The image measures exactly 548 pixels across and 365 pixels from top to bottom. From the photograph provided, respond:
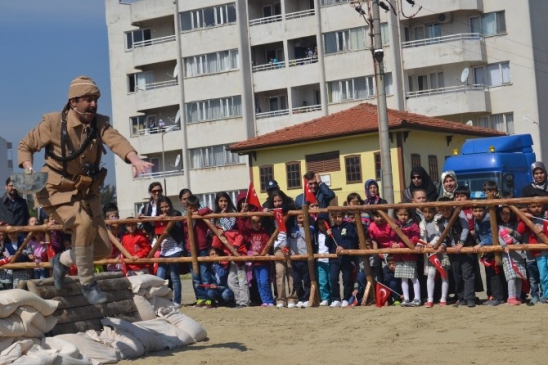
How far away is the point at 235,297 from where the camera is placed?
15719 mm

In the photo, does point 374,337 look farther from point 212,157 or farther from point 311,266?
point 212,157

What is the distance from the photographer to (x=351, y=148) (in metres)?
46.2

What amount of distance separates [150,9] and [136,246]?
47389 mm

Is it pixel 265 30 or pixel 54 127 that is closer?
pixel 54 127

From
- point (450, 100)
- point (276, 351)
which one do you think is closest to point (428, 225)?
point (276, 351)

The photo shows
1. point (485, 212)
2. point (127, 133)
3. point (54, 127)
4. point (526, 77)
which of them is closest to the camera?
point (54, 127)

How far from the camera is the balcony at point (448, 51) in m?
51.2

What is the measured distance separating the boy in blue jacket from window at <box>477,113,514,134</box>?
123 feet

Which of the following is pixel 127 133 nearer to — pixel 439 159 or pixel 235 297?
pixel 439 159

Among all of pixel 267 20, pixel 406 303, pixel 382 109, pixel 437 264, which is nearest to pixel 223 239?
pixel 406 303

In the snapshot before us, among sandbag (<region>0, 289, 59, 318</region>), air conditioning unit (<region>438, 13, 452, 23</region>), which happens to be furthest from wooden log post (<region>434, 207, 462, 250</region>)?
air conditioning unit (<region>438, 13, 452, 23</region>)

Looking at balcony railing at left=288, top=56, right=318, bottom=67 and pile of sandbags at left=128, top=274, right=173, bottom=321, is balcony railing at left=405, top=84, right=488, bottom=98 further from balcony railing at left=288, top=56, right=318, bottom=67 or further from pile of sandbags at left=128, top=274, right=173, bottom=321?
pile of sandbags at left=128, top=274, right=173, bottom=321

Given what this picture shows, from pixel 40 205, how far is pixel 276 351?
286cm

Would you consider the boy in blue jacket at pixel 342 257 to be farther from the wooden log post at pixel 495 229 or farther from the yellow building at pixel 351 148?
the yellow building at pixel 351 148
